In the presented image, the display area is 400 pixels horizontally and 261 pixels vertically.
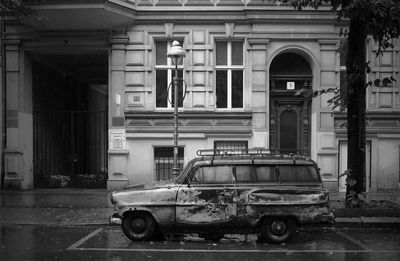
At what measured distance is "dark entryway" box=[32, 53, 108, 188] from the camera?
56.3ft

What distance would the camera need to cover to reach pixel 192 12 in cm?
1608

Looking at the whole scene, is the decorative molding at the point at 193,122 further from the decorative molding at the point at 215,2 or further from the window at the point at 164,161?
the decorative molding at the point at 215,2

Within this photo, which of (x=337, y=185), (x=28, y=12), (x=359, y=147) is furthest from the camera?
(x=337, y=185)

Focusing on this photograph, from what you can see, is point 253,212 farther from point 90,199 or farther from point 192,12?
point 192,12

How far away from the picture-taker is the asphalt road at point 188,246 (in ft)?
27.0

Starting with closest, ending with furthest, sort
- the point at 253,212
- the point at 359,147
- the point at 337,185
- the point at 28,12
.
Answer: the point at 253,212 < the point at 359,147 < the point at 28,12 < the point at 337,185

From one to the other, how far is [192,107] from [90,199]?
4.41 metres

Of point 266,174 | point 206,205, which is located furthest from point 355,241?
point 206,205

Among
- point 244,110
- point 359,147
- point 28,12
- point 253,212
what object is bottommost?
point 253,212

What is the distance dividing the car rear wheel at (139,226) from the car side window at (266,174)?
2.23 m

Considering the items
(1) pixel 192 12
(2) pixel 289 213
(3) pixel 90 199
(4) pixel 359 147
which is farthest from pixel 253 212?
(1) pixel 192 12

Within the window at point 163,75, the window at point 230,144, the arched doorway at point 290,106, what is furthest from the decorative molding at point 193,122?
the arched doorway at point 290,106

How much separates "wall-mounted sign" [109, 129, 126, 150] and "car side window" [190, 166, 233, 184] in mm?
6971

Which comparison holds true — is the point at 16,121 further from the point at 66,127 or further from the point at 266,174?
the point at 266,174
